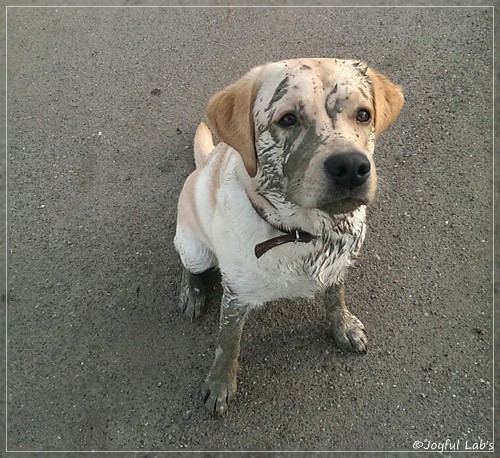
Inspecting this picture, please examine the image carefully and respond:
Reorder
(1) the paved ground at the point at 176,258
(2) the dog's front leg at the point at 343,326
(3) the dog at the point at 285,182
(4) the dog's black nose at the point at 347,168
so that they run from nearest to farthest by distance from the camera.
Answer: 1. (4) the dog's black nose at the point at 347,168
2. (3) the dog at the point at 285,182
3. (1) the paved ground at the point at 176,258
4. (2) the dog's front leg at the point at 343,326

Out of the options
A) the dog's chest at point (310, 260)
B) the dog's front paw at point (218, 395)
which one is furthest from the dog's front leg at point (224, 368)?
the dog's chest at point (310, 260)

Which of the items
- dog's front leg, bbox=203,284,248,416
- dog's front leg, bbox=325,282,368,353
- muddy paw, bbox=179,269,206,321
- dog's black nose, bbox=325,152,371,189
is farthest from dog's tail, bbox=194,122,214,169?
dog's black nose, bbox=325,152,371,189

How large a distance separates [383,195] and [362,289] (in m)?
0.78

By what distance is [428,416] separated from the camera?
3.09 meters

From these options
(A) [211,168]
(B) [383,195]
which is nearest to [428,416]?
(B) [383,195]

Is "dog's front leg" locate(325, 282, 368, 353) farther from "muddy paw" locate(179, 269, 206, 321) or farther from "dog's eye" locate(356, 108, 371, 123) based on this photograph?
"dog's eye" locate(356, 108, 371, 123)

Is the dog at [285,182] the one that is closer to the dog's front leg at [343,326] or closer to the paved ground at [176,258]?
the dog's front leg at [343,326]

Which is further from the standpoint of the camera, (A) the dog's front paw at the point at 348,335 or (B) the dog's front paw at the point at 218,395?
(A) the dog's front paw at the point at 348,335

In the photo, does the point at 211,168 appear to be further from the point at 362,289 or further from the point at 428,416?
the point at 428,416

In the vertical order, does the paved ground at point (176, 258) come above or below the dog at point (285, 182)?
below

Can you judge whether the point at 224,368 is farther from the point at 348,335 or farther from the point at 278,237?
the point at 278,237

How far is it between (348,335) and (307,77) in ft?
5.58

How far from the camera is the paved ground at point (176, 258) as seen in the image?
3148 millimetres

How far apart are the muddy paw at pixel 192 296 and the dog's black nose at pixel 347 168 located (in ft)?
5.41
